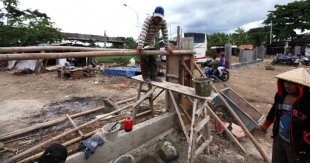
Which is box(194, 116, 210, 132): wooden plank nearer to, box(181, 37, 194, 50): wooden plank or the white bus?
box(181, 37, 194, 50): wooden plank

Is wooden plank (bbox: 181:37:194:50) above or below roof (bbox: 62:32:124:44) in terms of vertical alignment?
below

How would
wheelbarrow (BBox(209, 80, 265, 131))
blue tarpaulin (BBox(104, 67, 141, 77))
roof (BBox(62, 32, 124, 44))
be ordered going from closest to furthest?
wheelbarrow (BBox(209, 80, 265, 131)) < blue tarpaulin (BBox(104, 67, 141, 77)) < roof (BBox(62, 32, 124, 44))

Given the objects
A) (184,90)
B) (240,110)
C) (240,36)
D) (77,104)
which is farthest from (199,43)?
(240,36)

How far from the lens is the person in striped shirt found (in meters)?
3.53

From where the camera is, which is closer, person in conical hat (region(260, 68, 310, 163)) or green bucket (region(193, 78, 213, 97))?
person in conical hat (region(260, 68, 310, 163))

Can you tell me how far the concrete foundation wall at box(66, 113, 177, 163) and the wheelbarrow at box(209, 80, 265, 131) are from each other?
153cm

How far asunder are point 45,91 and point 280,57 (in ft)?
64.5

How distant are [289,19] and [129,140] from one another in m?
39.6

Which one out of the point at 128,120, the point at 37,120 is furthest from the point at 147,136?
the point at 37,120

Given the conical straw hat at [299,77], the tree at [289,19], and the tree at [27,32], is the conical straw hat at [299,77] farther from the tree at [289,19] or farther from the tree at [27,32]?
the tree at [289,19]

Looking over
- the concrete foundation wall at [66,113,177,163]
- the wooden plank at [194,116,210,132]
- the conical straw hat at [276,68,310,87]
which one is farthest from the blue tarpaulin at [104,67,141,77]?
the conical straw hat at [276,68,310,87]

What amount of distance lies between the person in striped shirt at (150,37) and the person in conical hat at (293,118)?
2.00m

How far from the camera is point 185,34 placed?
693 inches

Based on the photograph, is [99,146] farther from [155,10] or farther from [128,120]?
[155,10]
